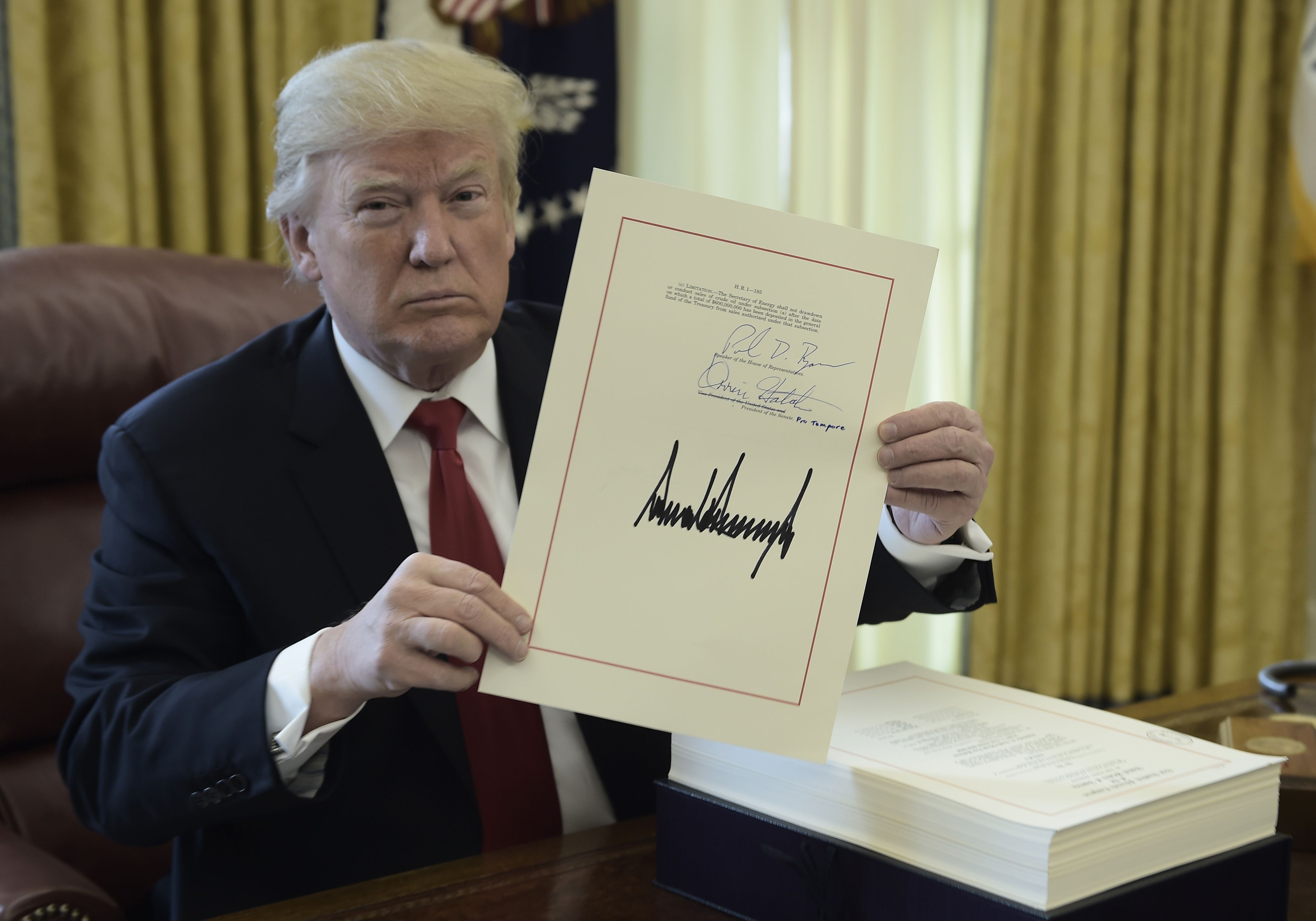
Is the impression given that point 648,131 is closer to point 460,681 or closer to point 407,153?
point 407,153

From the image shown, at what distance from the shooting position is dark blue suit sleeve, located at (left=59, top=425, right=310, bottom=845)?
912mm

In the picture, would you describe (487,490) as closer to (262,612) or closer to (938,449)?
(262,612)

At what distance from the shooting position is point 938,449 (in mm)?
803

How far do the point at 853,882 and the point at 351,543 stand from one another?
0.62m

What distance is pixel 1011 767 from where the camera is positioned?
0.69m

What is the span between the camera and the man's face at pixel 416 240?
1.07 meters

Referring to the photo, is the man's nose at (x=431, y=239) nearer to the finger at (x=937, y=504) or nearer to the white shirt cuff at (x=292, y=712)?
the white shirt cuff at (x=292, y=712)

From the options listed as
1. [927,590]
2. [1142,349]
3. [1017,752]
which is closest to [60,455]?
[927,590]

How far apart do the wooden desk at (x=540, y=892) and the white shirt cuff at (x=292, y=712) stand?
0.42 ft

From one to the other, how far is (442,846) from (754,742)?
50 cm

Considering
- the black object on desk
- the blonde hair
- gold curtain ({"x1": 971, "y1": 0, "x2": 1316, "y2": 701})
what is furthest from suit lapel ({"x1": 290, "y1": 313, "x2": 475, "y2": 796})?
gold curtain ({"x1": 971, "y1": 0, "x2": 1316, "y2": 701})

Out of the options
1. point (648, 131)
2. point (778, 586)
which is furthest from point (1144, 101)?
point (778, 586)

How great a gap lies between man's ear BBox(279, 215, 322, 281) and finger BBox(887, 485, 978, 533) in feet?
2.29

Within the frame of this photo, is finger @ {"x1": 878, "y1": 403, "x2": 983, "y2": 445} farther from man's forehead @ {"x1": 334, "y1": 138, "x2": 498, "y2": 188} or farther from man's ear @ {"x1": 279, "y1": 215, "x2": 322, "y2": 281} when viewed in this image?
man's ear @ {"x1": 279, "y1": 215, "x2": 322, "y2": 281}
